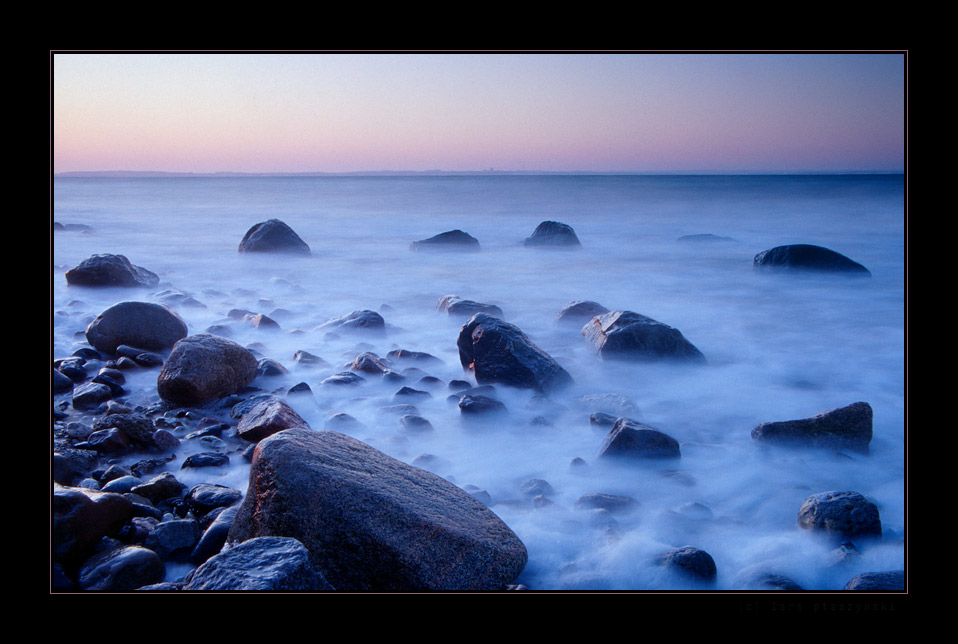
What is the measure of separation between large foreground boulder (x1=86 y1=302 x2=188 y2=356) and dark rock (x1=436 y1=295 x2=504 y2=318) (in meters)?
2.10

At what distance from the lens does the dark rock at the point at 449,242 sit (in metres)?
9.02

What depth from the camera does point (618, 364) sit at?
406 cm

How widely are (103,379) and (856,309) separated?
5.36 meters

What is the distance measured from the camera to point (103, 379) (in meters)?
3.54

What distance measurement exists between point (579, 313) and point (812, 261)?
9.42 feet

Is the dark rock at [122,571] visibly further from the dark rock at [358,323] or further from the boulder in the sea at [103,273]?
the boulder in the sea at [103,273]

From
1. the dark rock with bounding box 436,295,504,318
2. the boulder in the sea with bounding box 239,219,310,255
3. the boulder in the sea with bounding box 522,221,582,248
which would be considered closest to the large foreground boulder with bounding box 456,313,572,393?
the dark rock with bounding box 436,295,504,318

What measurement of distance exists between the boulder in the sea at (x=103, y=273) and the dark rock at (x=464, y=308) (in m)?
2.87

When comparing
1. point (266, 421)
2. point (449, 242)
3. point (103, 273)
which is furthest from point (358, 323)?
point (449, 242)

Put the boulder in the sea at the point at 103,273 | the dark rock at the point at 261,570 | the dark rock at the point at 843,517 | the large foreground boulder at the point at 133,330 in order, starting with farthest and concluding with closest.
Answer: the boulder in the sea at the point at 103,273
the large foreground boulder at the point at 133,330
the dark rock at the point at 843,517
the dark rock at the point at 261,570

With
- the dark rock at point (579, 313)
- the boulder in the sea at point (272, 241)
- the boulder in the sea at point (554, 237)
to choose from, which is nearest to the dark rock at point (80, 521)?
the dark rock at point (579, 313)

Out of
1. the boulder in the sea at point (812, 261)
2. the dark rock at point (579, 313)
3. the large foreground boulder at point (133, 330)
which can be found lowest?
the large foreground boulder at point (133, 330)

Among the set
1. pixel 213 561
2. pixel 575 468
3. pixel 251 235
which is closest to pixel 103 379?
pixel 213 561
